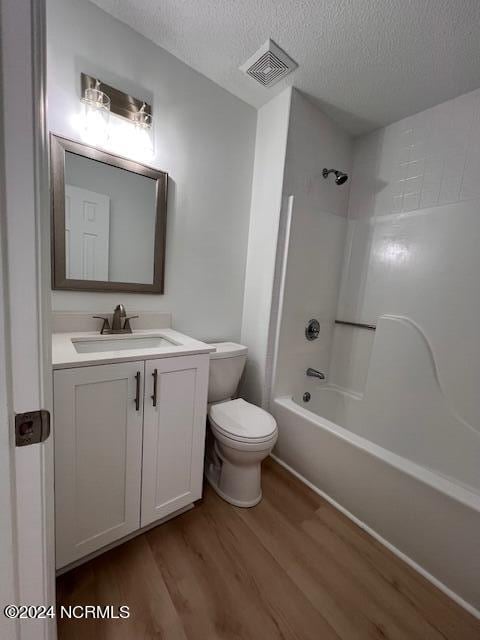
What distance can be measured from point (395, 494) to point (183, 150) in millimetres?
2151

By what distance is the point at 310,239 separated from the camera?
188 cm

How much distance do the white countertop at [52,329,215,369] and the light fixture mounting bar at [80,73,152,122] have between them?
1.12 m

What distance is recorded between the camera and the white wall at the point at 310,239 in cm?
176

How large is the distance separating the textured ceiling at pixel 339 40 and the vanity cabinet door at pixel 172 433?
159cm

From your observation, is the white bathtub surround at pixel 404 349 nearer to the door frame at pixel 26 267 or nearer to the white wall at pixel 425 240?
the white wall at pixel 425 240

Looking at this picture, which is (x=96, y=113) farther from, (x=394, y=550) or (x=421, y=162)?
(x=394, y=550)

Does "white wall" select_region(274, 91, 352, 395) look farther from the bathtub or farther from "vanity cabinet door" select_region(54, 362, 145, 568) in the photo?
"vanity cabinet door" select_region(54, 362, 145, 568)

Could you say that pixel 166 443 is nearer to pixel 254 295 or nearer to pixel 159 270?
pixel 159 270

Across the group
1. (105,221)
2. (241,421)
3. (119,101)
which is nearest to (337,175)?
(119,101)

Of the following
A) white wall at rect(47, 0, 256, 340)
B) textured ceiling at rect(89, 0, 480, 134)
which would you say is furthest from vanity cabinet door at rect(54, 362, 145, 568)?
textured ceiling at rect(89, 0, 480, 134)

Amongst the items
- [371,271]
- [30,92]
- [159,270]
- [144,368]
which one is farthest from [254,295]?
[30,92]

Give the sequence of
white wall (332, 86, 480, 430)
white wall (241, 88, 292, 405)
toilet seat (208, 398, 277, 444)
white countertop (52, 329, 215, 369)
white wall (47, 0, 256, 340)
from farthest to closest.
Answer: white wall (241, 88, 292, 405) → white wall (332, 86, 480, 430) → toilet seat (208, 398, 277, 444) → white wall (47, 0, 256, 340) → white countertop (52, 329, 215, 369)

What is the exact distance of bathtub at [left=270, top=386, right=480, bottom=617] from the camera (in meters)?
1.08

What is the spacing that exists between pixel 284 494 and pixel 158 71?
98.2 inches
